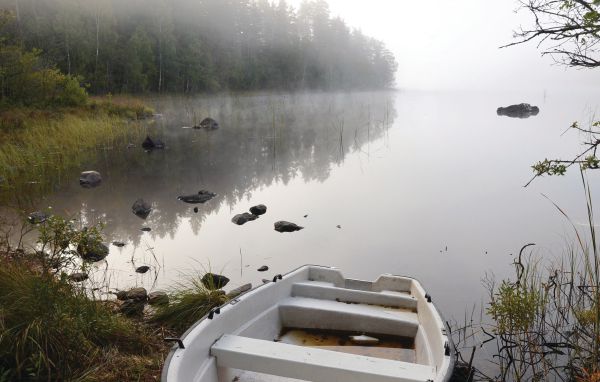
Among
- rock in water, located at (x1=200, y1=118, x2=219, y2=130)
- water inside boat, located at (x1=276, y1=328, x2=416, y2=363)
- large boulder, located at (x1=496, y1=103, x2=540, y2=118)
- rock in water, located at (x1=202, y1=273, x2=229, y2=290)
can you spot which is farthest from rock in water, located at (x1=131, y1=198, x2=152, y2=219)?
large boulder, located at (x1=496, y1=103, x2=540, y2=118)

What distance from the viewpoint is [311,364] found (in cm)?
359

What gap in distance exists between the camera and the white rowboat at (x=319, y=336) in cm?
355

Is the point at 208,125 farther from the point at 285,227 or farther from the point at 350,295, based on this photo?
the point at 350,295

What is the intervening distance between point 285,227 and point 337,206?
2.89 m

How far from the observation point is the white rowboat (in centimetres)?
355

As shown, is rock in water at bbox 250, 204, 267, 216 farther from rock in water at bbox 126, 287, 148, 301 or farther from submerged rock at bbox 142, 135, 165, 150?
submerged rock at bbox 142, 135, 165, 150

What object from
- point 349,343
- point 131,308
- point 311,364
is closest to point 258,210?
point 131,308

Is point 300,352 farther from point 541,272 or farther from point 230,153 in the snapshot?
point 230,153

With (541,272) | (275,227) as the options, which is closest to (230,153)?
(275,227)

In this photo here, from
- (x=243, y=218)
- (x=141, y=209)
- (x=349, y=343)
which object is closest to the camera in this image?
(x=349, y=343)

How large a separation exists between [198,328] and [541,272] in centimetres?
653

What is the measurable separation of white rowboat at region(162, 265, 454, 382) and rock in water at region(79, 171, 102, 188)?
1056cm

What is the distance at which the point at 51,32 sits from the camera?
35719mm

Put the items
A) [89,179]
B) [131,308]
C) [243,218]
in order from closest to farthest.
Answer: [131,308], [243,218], [89,179]
